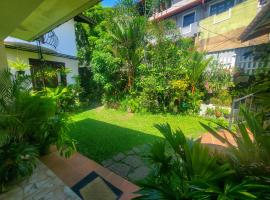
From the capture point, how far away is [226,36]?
1182 cm

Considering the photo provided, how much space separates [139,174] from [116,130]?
2.78m

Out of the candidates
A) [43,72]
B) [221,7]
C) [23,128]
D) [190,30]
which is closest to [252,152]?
[23,128]

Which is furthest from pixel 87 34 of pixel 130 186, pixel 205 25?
pixel 130 186

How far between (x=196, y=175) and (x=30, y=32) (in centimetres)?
502

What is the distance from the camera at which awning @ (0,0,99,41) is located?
2426 mm

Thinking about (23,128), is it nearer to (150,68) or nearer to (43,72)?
(43,72)

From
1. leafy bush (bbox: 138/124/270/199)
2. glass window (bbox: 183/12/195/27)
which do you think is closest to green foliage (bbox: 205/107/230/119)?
leafy bush (bbox: 138/124/270/199)

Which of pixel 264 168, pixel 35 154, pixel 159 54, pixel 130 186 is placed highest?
pixel 159 54

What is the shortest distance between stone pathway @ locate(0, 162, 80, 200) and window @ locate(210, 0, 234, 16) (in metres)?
13.9

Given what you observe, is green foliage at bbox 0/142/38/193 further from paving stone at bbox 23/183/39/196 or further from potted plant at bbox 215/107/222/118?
potted plant at bbox 215/107/222/118

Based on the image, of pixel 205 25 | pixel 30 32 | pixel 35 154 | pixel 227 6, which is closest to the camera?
pixel 35 154

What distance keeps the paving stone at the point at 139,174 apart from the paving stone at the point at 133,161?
0.17 metres

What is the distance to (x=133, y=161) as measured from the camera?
164 inches

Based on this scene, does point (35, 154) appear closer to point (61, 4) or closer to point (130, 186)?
point (130, 186)
